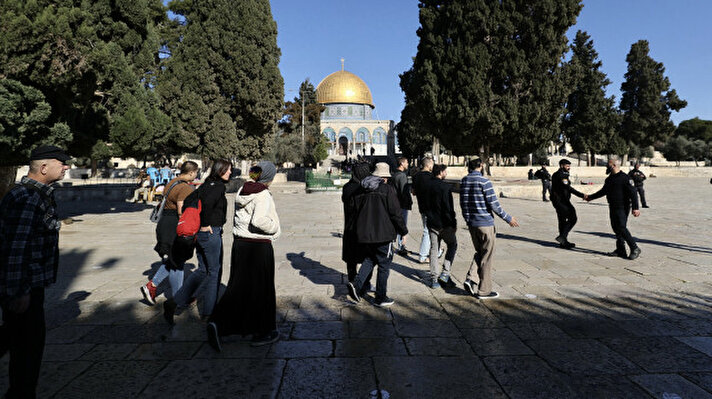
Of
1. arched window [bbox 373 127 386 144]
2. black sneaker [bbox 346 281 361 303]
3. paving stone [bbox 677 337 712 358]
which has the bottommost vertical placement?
paving stone [bbox 677 337 712 358]

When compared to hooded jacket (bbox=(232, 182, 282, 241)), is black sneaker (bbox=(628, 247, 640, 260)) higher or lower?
lower

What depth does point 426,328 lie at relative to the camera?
366 cm

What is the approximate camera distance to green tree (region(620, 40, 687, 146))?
41.5m

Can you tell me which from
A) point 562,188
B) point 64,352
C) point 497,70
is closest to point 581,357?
point 64,352

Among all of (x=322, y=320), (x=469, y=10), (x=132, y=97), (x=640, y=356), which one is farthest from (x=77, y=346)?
(x=469, y=10)

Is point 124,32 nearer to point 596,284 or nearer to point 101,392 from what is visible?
point 101,392

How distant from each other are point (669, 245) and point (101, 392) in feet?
29.0

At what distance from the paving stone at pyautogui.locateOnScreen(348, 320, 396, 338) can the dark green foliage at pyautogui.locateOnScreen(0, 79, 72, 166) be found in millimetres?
7710

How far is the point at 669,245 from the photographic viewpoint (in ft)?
24.4

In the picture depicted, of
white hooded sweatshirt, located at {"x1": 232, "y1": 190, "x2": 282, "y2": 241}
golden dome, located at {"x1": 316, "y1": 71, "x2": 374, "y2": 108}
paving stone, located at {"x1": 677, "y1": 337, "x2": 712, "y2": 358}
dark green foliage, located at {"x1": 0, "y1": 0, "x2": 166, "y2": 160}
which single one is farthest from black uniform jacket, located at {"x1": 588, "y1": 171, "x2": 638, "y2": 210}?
golden dome, located at {"x1": 316, "y1": 71, "x2": 374, "y2": 108}

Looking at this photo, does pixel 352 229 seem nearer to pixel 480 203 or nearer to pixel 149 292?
pixel 480 203

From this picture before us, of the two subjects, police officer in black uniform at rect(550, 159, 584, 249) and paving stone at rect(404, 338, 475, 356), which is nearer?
paving stone at rect(404, 338, 475, 356)

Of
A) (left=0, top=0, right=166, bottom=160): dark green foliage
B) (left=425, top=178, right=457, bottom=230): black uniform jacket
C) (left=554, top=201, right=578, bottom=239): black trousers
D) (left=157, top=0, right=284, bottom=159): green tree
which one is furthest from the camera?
(left=157, top=0, right=284, bottom=159): green tree

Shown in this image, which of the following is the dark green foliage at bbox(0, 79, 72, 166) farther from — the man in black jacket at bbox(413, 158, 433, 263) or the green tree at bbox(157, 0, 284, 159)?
the green tree at bbox(157, 0, 284, 159)
